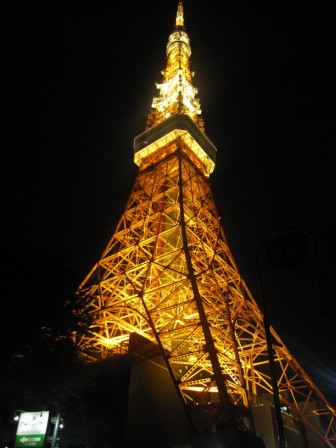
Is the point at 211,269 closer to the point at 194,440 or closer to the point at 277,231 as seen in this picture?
the point at 194,440

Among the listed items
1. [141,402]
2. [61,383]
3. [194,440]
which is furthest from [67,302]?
[194,440]

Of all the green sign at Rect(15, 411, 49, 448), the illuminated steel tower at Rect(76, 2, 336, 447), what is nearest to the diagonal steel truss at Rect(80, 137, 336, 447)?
the illuminated steel tower at Rect(76, 2, 336, 447)

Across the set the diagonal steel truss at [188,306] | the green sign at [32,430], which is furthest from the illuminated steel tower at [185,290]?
the green sign at [32,430]

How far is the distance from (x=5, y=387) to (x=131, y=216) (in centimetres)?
1378

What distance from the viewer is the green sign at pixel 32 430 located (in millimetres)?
10500

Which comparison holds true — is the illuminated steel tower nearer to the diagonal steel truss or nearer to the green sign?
the diagonal steel truss

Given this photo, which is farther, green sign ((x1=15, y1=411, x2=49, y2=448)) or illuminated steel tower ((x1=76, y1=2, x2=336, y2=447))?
illuminated steel tower ((x1=76, y1=2, x2=336, y2=447))

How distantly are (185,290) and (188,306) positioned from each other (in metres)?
4.59

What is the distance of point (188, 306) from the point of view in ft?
46.9

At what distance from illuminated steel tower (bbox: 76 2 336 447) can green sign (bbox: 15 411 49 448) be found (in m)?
3.90

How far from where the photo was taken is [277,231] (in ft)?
23.5

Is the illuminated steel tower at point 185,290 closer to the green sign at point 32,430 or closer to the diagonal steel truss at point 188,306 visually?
the diagonal steel truss at point 188,306

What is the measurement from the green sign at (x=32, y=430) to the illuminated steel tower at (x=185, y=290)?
154 inches

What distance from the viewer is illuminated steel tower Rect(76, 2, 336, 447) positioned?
13.3 metres
